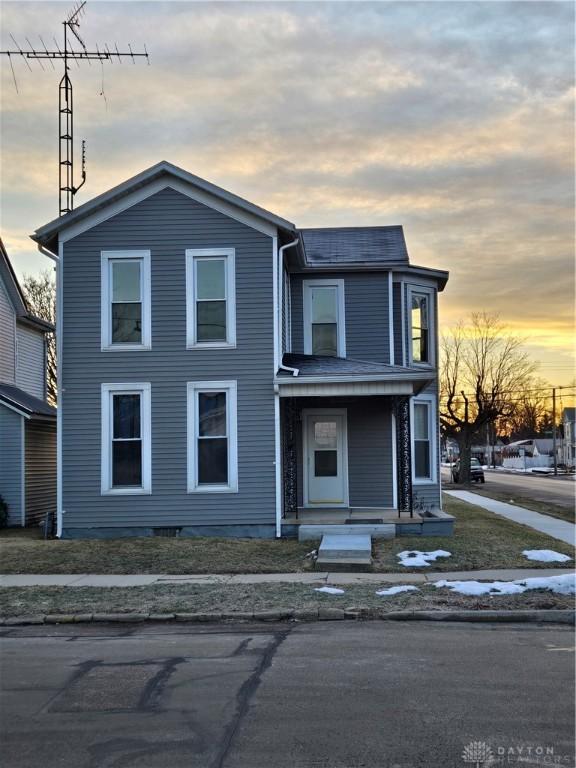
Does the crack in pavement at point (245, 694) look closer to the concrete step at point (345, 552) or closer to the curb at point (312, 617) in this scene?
the curb at point (312, 617)

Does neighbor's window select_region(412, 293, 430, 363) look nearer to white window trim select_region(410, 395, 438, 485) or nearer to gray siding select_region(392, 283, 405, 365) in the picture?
gray siding select_region(392, 283, 405, 365)

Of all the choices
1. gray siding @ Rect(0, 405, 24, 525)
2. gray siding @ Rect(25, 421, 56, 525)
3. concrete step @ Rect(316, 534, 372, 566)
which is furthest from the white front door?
gray siding @ Rect(0, 405, 24, 525)

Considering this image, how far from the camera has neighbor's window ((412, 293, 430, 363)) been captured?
2005cm

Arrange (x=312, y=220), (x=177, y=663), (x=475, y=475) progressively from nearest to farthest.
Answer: (x=177, y=663) → (x=312, y=220) → (x=475, y=475)

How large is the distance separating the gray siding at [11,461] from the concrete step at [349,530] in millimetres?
8364

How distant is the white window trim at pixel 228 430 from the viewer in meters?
16.1

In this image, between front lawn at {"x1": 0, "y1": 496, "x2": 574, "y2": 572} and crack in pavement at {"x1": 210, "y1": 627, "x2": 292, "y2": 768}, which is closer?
crack in pavement at {"x1": 210, "y1": 627, "x2": 292, "y2": 768}

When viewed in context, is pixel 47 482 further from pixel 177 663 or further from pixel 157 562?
pixel 177 663

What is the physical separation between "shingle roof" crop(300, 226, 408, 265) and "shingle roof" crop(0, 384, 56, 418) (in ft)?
26.4

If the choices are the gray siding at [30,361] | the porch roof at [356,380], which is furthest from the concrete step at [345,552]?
the gray siding at [30,361]

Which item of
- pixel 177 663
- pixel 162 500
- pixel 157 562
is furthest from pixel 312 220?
pixel 177 663

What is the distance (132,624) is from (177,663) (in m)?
2.25

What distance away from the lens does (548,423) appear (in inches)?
5236

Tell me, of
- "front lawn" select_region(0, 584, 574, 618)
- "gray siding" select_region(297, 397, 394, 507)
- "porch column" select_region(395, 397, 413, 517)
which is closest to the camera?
"front lawn" select_region(0, 584, 574, 618)
